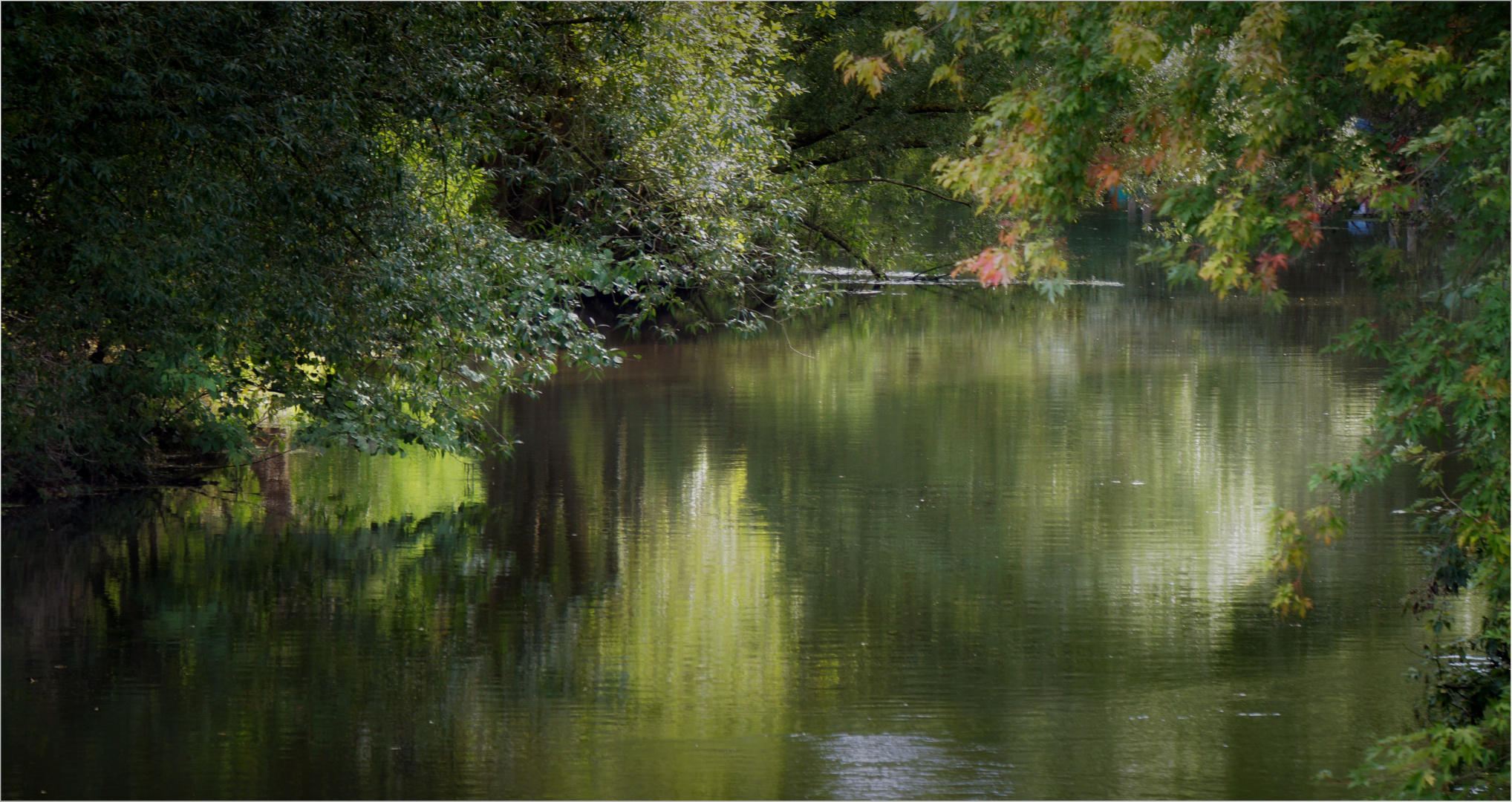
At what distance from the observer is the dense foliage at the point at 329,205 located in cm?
948

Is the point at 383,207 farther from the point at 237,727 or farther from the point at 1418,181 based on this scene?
the point at 1418,181

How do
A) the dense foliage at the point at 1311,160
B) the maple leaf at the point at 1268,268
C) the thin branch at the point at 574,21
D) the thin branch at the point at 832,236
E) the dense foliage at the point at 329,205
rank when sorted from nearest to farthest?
the dense foliage at the point at 1311,160, the maple leaf at the point at 1268,268, the dense foliage at the point at 329,205, the thin branch at the point at 574,21, the thin branch at the point at 832,236

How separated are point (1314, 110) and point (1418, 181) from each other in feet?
2.30

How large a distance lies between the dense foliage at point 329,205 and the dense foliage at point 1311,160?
4810mm

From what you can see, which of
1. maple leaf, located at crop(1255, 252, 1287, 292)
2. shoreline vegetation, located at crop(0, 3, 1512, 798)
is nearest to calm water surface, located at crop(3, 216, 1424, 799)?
shoreline vegetation, located at crop(0, 3, 1512, 798)

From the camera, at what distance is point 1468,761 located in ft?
18.3

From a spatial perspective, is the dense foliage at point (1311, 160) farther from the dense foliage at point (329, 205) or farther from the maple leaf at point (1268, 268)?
the dense foliage at point (329, 205)

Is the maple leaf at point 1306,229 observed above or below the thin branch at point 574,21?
below

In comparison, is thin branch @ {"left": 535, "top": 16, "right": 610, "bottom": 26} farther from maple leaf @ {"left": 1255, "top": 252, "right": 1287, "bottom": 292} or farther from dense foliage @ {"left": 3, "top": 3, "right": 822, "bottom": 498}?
maple leaf @ {"left": 1255, "top": 252, "right": 1287, "bottom": 292}

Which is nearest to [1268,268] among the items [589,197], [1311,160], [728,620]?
[1311,160]

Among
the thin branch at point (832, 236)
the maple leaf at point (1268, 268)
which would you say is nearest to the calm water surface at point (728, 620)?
the maple leaf at point (1268, 268)

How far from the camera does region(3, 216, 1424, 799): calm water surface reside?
780 cm

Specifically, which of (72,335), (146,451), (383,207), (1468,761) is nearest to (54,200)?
(72,335)

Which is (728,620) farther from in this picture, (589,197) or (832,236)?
(832,236)
